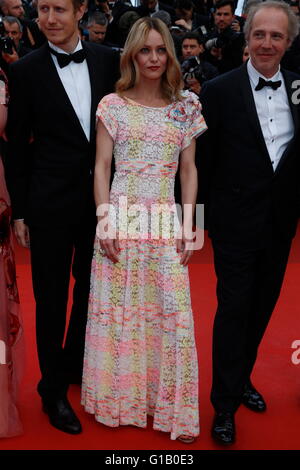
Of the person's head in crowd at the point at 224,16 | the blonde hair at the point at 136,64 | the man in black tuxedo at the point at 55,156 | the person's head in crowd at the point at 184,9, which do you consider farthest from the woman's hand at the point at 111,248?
the person's head in crowd at the point at 184,9

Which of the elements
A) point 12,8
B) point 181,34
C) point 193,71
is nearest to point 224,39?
point 181,34

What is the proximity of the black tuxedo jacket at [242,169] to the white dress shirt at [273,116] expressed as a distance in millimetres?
25

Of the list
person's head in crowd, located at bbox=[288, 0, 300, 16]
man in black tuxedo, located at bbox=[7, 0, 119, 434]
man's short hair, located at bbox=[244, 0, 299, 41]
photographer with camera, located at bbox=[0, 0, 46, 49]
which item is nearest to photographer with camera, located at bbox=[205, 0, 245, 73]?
person's head in crowd, located at bbox=[288, 0, 300, 16]

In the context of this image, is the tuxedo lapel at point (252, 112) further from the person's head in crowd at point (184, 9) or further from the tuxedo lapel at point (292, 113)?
the person's head in crowd at point (184, 9)

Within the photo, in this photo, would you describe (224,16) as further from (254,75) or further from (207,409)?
(207,409)

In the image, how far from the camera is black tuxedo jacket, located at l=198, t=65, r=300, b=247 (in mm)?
2312

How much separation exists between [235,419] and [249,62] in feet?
4.48

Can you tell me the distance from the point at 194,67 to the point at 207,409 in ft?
10.0

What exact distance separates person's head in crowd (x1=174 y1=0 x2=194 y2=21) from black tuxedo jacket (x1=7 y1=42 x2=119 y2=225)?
→ 5.35 m

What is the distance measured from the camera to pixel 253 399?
8.61 feet

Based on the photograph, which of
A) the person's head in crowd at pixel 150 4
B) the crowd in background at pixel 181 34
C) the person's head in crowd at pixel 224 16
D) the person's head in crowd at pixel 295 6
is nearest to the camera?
the crowd in background at pixel 181 34

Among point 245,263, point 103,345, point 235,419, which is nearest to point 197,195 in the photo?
point 245,263

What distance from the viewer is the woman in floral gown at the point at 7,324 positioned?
2.37m

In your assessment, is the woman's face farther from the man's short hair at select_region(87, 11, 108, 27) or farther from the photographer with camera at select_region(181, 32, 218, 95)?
the man's short hair at select_region(87, 11, 108, 27)
